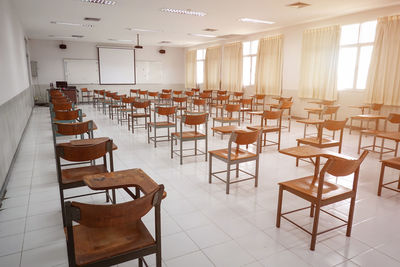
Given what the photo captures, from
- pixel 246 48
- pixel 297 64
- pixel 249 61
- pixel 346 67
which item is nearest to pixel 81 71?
pixel 246 48

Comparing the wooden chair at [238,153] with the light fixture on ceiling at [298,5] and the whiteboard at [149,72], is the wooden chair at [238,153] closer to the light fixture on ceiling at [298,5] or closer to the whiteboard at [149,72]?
the light fixture on ceiling at [298,5]

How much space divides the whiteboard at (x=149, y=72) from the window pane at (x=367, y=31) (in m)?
11.5

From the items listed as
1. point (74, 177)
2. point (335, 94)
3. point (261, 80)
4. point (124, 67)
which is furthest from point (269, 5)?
point (124, 67)

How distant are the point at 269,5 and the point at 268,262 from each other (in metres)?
6.32

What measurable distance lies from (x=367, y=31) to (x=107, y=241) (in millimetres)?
8346

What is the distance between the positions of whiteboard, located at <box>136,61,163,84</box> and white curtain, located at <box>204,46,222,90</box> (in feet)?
11.9

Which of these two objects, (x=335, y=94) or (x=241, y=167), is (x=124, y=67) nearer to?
(x=335, y=94)

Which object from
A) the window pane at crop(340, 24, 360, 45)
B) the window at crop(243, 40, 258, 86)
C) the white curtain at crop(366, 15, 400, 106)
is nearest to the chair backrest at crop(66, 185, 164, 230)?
the white curtain at crop(366, 15, 400, 106)

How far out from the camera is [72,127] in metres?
3.29

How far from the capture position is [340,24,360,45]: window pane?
7.62m

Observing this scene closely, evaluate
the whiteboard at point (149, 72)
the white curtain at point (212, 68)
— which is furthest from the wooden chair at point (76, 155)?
the whiteboard at point (149, 72)

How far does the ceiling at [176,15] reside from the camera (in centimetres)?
660

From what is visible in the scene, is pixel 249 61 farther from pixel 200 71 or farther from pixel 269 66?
pixel 200 71

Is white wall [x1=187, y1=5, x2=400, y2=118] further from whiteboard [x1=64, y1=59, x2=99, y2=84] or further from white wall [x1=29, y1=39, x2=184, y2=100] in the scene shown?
whiteboard [x1=64, y1=59, x2=99, y2=84]
